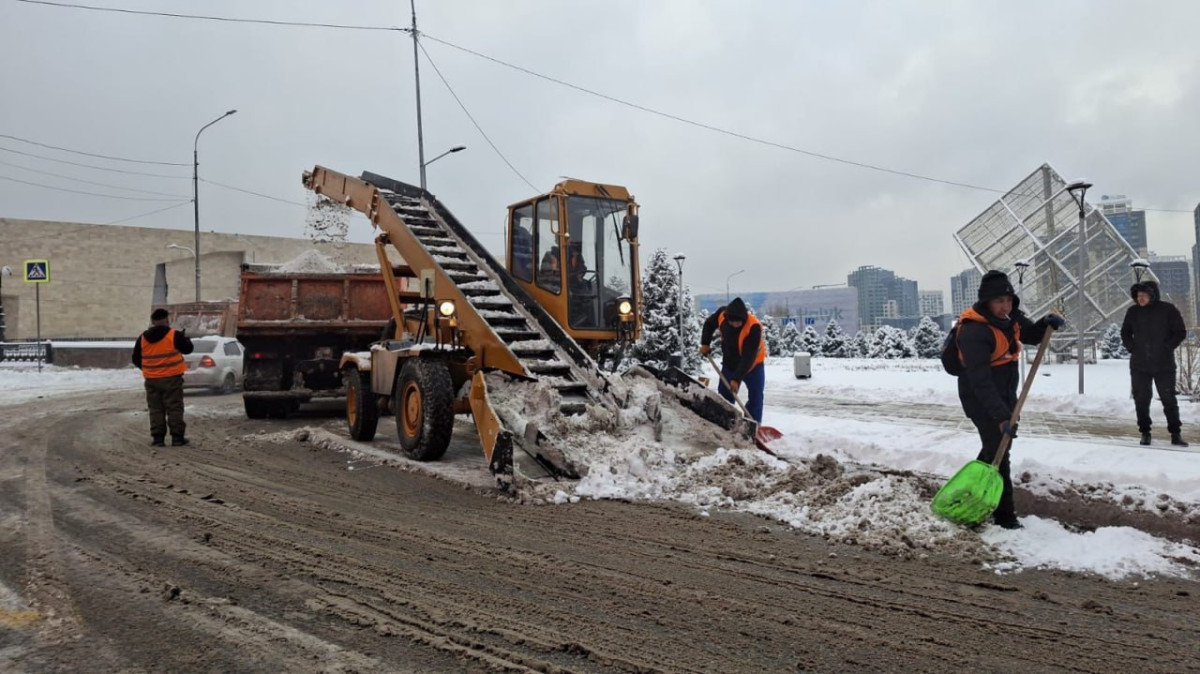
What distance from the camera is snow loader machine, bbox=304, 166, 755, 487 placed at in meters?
6.36

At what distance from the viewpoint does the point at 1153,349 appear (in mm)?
7488

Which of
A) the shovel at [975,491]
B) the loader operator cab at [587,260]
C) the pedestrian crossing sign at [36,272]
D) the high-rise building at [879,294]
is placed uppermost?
the high-rise building at [879,294]

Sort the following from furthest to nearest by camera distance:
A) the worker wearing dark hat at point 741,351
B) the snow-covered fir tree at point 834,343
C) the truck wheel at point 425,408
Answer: the snow-covered fir tree at point 834,343
the worker wearing dark hat at point 741,351
the truck wheel at point 425,408

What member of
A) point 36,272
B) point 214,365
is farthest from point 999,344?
point 36,272

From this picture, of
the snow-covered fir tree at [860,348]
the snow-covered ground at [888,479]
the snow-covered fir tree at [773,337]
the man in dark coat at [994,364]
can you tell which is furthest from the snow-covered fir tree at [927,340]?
the man in dark coat at [994,364]

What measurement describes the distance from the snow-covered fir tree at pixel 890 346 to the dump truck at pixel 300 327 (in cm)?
3829

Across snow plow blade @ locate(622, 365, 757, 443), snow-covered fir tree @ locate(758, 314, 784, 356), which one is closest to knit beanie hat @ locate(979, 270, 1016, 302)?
snow plow blade @ locate(622, 365, 757, 443)

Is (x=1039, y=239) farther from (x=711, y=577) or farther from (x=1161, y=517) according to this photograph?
(x=711, y=577)

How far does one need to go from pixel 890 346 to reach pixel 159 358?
43014mm

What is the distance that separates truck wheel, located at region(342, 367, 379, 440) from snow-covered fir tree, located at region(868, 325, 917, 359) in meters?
40.0

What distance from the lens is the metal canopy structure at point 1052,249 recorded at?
21.2 meters

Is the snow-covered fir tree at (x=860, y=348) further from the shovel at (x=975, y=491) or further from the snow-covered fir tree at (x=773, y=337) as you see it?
the shovel at (x=975, y=491)

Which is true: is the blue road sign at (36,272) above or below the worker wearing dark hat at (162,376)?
above

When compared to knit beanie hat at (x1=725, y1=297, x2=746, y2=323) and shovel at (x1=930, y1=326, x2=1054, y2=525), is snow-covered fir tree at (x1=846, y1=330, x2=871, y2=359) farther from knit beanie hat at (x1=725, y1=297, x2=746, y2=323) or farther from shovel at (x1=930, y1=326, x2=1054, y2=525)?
shovel at (x1=930, y1=326, x2=1054, y2=525)
